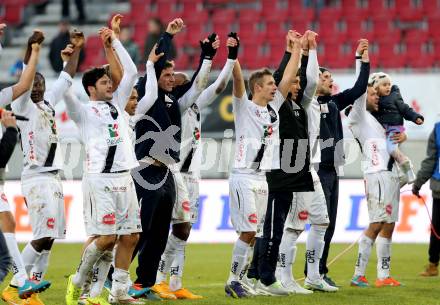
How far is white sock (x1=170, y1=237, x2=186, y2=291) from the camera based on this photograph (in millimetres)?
11117

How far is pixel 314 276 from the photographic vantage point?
11.8 metres

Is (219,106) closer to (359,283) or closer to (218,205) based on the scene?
(218,205)

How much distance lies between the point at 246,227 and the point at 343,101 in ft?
8.64

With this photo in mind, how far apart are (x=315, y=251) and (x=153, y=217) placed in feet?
7.57

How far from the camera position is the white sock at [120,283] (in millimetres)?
9969

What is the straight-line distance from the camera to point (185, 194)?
36.2ft

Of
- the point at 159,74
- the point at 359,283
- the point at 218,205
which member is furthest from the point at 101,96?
the point at 218,205

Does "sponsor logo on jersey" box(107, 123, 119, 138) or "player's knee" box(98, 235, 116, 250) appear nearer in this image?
"player's knee" box(98, 235, 116, 250)

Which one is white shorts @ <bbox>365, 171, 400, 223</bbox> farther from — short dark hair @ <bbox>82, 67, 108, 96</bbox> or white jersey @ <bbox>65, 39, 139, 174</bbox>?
short dark hair @ <bbox>82, 67, 108, 96</bbox>

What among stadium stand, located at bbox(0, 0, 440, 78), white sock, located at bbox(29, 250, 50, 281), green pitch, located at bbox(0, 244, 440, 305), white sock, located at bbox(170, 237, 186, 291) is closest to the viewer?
white sock, located at bbox(29, 250, 50, 281)

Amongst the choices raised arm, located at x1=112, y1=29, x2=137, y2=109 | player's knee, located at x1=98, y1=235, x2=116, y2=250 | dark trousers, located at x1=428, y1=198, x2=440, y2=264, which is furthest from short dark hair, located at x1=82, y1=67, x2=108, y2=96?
dark trousers, located at x1=428, y1=198, x2=440, y2=264

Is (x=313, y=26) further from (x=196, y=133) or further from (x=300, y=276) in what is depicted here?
(x=196, y=133)

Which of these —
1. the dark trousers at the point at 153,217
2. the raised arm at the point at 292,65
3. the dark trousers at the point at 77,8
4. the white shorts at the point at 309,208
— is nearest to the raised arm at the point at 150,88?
the dark trousers at the point at 153,217

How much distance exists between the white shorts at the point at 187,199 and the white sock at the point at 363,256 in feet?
7.84
